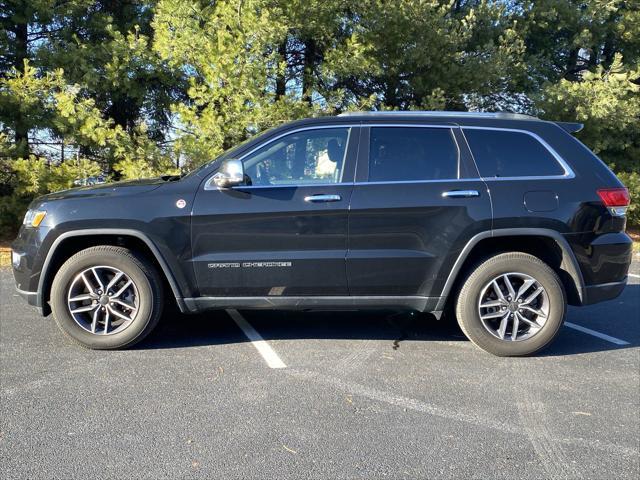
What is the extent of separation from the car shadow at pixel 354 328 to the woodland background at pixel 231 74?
4613 millimetres

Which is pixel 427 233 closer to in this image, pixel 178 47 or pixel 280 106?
pixel 280 106

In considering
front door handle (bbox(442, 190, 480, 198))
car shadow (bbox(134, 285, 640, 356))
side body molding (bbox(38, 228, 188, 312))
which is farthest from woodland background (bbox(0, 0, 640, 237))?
front door handle (bbox(442, 190, 480, 198))

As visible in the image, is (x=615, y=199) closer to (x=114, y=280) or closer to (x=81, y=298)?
(x=114, y=280)

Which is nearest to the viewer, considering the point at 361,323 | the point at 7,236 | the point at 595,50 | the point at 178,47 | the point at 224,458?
the point at 224,458

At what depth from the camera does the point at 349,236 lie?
4.20 meters

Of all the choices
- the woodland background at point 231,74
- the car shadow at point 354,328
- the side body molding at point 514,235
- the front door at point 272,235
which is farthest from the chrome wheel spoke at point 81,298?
the woodland background at point 231,74

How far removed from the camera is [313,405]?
3.43m

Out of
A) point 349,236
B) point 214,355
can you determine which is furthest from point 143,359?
point 349,236

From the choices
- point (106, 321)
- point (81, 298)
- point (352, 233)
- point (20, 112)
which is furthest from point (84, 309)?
point (20, 112)

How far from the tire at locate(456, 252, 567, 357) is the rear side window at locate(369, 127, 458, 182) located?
88cm

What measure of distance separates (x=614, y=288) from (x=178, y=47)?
7.68 meters

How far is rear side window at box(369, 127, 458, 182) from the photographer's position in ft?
14.2

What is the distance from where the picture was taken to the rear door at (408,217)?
4203 millimetres

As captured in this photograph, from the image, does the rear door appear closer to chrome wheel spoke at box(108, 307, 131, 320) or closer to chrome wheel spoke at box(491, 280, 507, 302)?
chrome wheel spoke at box(491, 280, 507, 302)
